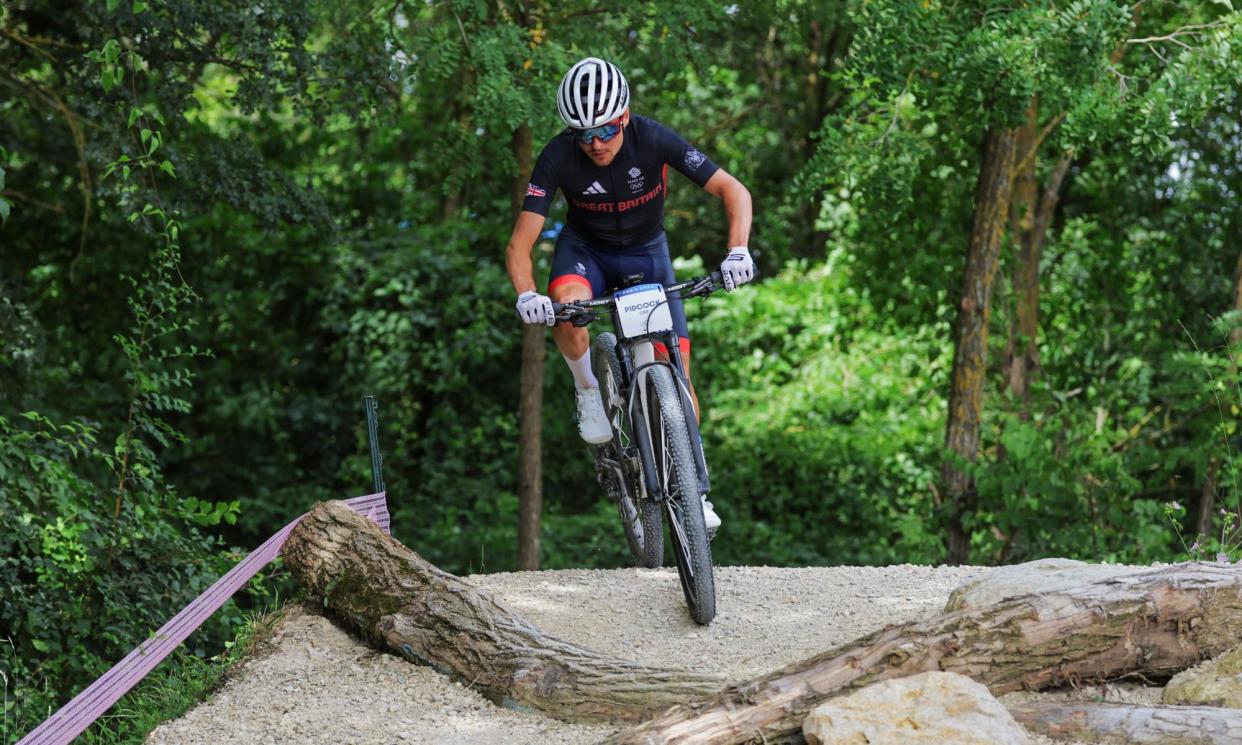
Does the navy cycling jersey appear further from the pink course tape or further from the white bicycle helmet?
the pink course tape

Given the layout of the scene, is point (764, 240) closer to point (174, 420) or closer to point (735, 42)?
point (735, 42)

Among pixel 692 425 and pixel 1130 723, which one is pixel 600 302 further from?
pixel 1130 723

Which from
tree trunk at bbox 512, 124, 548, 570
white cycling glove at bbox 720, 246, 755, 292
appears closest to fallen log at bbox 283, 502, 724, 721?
white cycling glove at bbox 720, 246, 755, 292

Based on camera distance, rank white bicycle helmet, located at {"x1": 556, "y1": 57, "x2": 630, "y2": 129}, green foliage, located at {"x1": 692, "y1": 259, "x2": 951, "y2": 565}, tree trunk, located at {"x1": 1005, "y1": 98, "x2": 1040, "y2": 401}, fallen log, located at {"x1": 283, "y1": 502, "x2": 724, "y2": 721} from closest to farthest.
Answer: fallen log, located at {"x1": 283, "y1": 502, "x2": 724, "y2": 721} → white bicycle helmet, located at {"x1": 556, "y1": 57, "x2": 630, "y2": 129} → tree trunk, located at {"x1": 1005, "y1": 98, "x2": 1040, "y2": 401} → green foliage, located at {"x1": 692, "y1": 259, "x2": 951, "y2": 565}

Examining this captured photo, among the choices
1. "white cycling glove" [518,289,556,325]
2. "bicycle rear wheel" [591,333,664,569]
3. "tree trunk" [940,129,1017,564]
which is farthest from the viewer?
"tree trunk" [940,129,1017,564]

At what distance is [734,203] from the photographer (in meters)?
5.41

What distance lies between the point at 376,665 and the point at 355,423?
7.39 metres

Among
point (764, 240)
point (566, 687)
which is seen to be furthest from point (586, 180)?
point (764, 240)

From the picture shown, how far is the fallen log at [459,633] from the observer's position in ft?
14.4

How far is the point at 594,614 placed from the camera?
5.51m

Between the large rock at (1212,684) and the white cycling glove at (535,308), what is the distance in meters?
2.50

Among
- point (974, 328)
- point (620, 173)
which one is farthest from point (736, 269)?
point (974, 328)

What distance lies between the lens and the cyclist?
517cm

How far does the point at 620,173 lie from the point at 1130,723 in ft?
9.66
